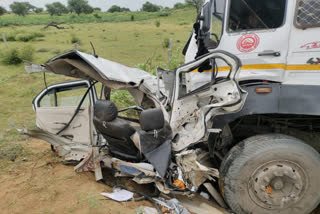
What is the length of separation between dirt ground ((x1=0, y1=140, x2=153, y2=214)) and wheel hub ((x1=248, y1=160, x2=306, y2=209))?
1357 millimetres

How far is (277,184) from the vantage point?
309 centimetres

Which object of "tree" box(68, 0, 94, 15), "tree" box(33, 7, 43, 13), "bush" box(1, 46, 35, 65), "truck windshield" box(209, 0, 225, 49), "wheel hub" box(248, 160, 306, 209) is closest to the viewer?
"wheel hub" box(248, 160, 306, 209)

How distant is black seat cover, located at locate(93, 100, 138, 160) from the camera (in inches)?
128

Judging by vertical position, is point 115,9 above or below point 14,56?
above

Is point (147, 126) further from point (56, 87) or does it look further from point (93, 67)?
point (56, 87)

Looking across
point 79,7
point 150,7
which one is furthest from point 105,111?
point 150,7

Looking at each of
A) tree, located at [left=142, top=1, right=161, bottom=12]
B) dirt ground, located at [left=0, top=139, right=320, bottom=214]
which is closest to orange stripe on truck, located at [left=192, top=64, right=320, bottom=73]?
dirt ground, located at [left=0, top=139, right=320, bottom=214]

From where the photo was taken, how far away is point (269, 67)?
126 inches

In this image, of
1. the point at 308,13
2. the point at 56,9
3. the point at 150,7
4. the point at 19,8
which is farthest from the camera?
the point at 150,7

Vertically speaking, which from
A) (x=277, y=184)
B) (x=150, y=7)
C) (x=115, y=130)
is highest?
(x=150, y=7)

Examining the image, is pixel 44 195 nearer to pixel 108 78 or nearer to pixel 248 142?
pixel 108 78

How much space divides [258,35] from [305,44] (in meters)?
0.55

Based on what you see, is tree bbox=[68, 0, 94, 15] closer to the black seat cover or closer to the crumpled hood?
the crumpled hood

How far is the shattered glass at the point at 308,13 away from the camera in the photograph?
2.96 metres
